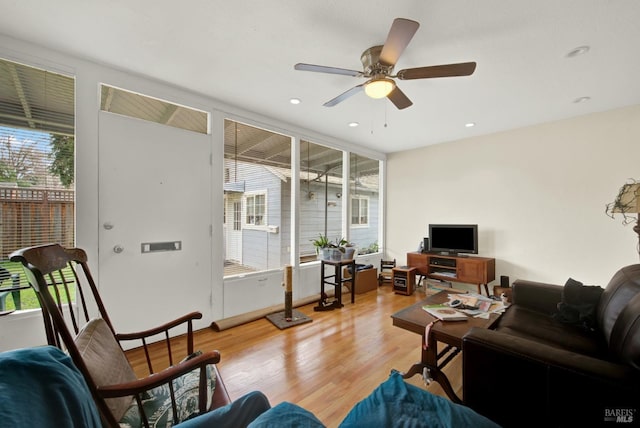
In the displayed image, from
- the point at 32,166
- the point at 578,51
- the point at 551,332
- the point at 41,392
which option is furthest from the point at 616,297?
the point at 32,166

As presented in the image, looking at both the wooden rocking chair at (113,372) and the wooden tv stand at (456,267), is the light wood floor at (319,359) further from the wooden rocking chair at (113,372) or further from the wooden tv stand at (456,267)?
the wooden tv stand at (456,267)

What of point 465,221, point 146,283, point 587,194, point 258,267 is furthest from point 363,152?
point 146,283

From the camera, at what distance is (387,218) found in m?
5.38

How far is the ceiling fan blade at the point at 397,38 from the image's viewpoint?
1438 mm

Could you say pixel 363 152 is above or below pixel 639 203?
above

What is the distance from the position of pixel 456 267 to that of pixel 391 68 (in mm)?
3207

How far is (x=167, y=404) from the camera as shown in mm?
1229

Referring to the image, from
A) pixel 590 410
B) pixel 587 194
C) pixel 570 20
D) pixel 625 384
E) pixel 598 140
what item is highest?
pixel 570 20

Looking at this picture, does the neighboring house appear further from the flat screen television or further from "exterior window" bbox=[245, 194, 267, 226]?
the flat screen television

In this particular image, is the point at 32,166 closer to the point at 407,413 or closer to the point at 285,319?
the point at 285,319

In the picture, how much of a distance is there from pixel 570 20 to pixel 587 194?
2.59m

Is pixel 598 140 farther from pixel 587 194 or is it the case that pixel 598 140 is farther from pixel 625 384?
pixel 625 384

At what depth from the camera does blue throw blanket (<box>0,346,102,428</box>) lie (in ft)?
1.92

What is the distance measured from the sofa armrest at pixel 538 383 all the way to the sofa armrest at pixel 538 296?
127 cm
